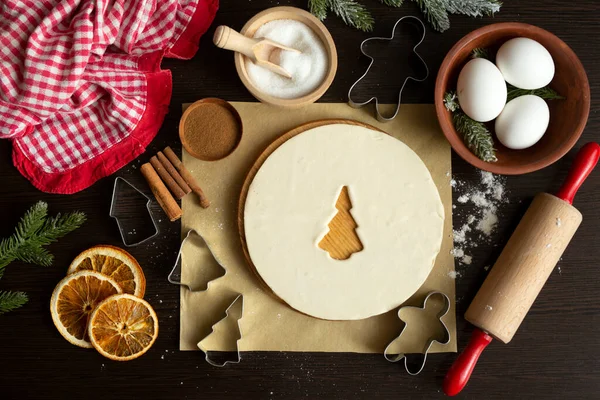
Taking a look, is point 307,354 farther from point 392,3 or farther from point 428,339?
point 392,3

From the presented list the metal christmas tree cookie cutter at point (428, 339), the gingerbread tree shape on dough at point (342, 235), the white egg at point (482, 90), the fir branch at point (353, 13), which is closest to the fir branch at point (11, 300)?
the gingerbread tree shape on dough at point (342, 235)

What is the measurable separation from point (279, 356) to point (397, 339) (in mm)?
258

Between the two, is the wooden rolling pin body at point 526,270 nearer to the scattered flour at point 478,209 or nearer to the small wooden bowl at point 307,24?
the scattered flour at point 478,209

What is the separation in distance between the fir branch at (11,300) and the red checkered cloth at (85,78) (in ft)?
0.77

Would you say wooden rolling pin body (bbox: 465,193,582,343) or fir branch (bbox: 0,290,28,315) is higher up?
wooden rolling pin body (bbox: 465,193,582,343)

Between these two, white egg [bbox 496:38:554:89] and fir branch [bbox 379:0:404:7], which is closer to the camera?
white egg [bbox 496:38:554:89]

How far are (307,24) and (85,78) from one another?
48cm

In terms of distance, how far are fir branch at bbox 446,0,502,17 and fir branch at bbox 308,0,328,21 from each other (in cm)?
27

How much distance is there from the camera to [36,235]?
3.51 ft

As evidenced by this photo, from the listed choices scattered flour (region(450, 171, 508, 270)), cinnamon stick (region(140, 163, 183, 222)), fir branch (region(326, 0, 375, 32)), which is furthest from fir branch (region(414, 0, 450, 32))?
cinnamon stick (region(140, 163, 183, 222))

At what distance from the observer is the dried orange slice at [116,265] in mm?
1091

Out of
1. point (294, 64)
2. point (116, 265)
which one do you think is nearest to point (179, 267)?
point (116, 265)

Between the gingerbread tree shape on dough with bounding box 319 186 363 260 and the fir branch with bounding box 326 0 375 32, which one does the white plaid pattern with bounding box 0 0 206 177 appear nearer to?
the fir branch with bounding box 326 0 375 32

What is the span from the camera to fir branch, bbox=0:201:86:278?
1059mm
